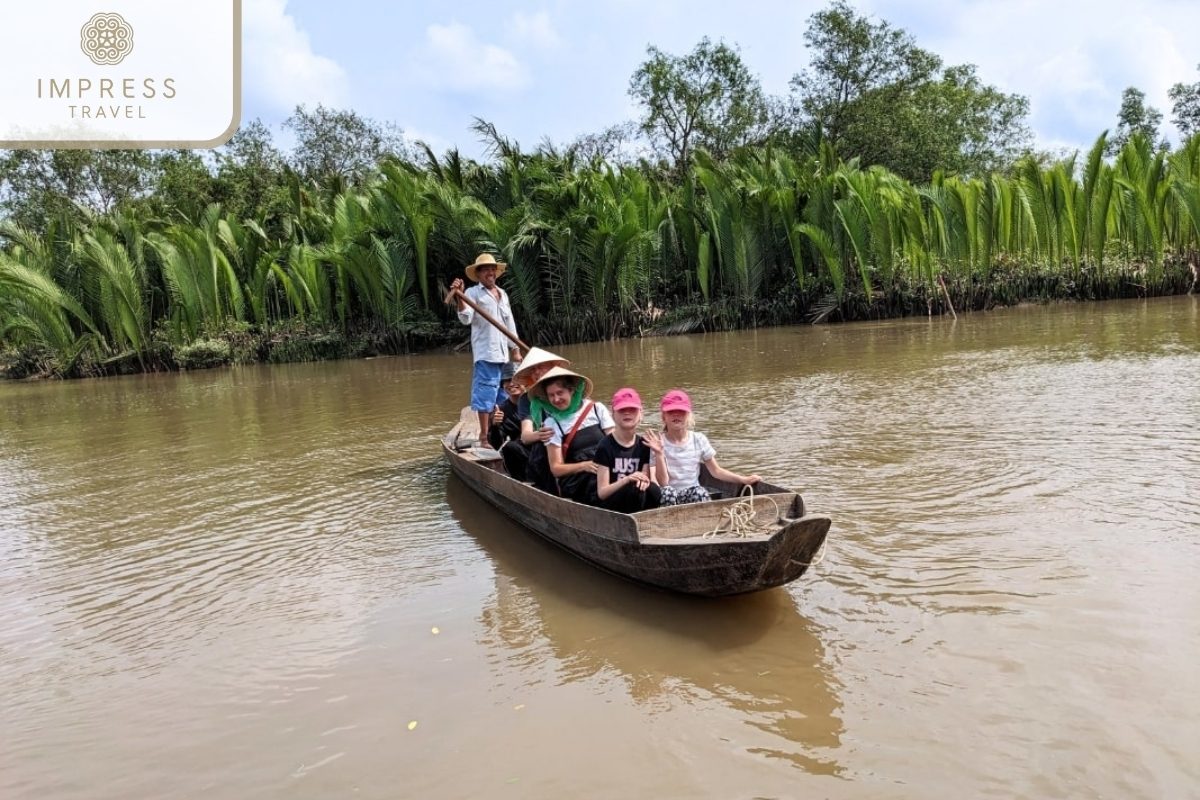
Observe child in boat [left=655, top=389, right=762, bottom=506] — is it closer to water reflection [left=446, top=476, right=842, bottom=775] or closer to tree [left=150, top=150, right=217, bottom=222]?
water reflection [left=446, top=476, right=842, bottom=775]

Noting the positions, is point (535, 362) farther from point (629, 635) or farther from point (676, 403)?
point (629, 635)

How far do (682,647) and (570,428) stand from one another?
195cm

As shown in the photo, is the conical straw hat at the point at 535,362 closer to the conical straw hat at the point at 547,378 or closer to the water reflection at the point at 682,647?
the conical straw hat at the point at 547,378

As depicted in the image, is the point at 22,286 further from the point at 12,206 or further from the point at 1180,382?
the point at 1180,382

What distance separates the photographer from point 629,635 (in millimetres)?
3838

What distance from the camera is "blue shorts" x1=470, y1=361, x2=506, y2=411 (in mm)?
7156

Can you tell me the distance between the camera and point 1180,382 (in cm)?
830

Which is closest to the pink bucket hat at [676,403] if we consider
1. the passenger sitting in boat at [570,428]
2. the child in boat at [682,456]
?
the child in boat at [682,456]

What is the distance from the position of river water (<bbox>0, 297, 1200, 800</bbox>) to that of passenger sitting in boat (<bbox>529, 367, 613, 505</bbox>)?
0.52 meters

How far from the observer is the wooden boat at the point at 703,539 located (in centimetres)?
359

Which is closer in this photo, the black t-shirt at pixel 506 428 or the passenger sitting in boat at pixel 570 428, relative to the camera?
the passenger sitting in boat at pixel 570 428

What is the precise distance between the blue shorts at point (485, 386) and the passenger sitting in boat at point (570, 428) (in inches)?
66.1

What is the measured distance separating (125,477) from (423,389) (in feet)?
18.4

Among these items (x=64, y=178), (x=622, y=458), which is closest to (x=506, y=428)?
(x=622, y=458)
